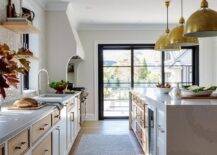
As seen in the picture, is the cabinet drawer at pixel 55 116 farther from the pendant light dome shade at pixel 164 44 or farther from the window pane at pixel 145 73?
the window pane at pixel 145 73

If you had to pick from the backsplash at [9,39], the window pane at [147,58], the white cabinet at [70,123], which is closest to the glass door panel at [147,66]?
the window pane at [147,58]

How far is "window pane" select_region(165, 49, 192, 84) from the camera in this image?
8.52m

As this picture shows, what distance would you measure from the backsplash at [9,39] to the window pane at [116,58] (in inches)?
173

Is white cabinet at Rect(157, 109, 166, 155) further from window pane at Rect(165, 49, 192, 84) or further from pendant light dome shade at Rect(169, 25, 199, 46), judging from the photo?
window pane at Rect(165, 49, 192, 84)

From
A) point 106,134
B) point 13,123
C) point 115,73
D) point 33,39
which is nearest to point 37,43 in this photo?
point 33,39

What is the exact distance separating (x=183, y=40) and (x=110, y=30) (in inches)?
167

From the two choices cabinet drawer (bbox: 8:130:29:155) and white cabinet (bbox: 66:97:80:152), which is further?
white cabinet (bbox: 66:97:80:152)

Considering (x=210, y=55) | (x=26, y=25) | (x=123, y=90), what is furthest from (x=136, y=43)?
(x=26, y=25)

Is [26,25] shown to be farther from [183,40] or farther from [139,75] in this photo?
[139,75]

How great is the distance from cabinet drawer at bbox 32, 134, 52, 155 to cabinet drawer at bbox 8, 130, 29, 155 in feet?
0.83

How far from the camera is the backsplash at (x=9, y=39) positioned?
3576 millimetres

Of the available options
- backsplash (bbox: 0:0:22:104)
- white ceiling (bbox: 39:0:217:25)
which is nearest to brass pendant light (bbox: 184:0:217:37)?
backsplash (bbox: 0:0:22:104)

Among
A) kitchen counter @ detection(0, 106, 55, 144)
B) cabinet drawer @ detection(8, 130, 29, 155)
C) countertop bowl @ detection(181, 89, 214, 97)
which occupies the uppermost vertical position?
countertop bowl @ detection(181, 89, 214, 97)

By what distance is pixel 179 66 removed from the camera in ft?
28.2
